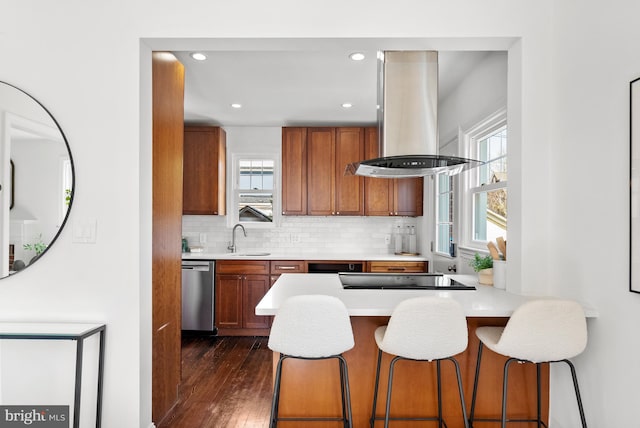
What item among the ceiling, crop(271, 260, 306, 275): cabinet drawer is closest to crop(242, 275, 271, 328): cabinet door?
crop(271, 260, 306, 275): cabinet drawer

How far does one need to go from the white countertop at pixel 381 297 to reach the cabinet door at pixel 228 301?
72.4 inches

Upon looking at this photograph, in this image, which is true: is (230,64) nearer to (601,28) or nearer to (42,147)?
(42,147)

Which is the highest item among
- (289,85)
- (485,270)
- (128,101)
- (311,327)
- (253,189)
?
(289,85)

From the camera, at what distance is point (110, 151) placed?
2.16 meters

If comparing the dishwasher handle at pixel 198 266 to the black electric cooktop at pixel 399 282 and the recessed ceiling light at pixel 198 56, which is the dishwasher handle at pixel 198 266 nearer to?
the black electric cooktop at pixel 399 282

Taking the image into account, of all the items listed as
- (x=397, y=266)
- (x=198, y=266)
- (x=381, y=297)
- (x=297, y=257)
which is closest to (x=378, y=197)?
(x=397, y=266)

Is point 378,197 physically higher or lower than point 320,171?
lower

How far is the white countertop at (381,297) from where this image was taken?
1905 mm

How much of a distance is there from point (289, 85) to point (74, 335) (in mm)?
2604

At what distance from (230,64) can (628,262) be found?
284 centimetres

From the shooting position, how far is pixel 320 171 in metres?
4.86

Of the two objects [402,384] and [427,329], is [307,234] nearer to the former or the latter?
[402,384]

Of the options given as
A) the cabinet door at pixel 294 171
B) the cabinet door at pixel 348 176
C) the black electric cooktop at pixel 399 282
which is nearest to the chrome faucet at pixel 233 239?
the cabinet door at pixel 294 171

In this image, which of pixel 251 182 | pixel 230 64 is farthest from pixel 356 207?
pixel 230 64
